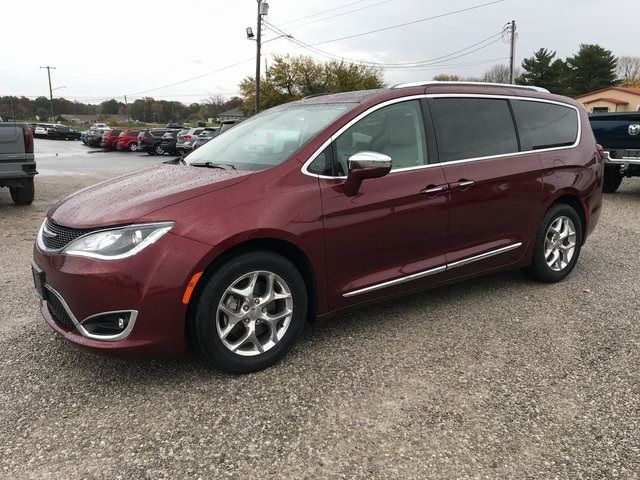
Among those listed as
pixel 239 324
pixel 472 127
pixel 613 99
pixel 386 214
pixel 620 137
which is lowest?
pixel 239 324

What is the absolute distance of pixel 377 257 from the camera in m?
3.40

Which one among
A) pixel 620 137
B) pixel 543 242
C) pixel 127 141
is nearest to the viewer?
pixel 543 242

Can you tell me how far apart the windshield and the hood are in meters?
0.24

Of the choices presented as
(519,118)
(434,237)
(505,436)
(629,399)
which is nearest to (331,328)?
(434,237)

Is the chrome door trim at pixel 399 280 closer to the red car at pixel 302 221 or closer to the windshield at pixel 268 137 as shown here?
the red car at pixel 302 221

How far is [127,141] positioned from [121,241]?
3145 cm

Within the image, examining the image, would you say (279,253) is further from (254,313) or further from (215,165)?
(215,165)

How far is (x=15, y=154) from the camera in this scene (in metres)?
7.73

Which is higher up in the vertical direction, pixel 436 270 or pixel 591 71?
pixel 591 71

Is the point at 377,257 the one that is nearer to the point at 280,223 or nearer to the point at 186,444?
the point at 280,223

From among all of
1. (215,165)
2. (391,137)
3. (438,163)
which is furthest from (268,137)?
(438,163)

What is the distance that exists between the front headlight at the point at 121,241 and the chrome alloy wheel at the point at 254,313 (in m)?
0.50

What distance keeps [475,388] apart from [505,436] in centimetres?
43

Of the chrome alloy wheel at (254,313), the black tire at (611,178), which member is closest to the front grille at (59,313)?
the chrome alloy wheel at (254,313)
